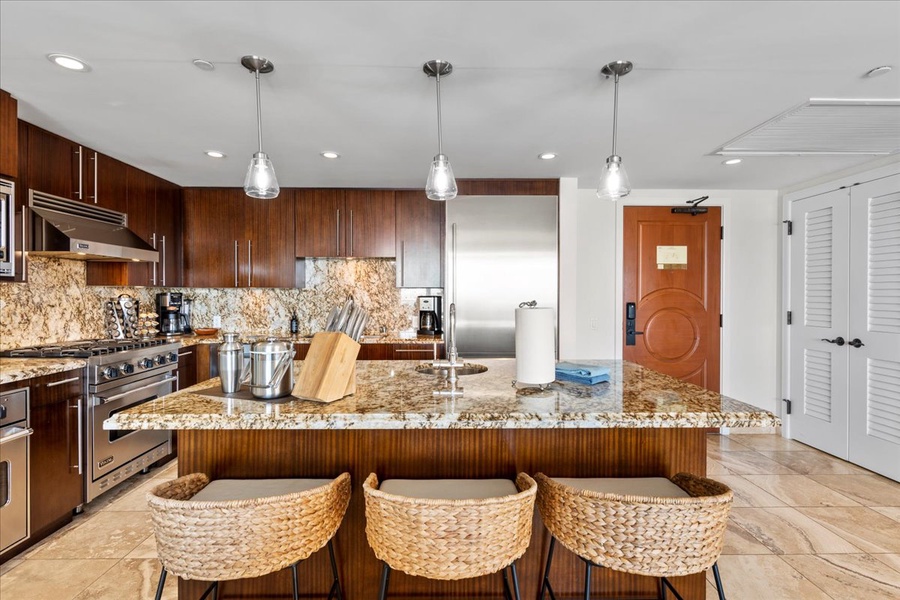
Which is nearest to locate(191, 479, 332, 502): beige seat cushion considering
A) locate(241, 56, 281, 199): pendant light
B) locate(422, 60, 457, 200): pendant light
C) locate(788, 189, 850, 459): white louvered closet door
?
locate(241, 56, 281, 199): pendant light

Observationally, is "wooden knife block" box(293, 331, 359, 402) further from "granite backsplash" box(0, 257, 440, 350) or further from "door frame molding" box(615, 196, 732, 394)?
"door frame molding" box(615, 196, 732, 394)

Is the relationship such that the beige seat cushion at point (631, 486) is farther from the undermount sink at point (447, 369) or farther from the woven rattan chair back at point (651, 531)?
the undermount sink at point (447, 369)

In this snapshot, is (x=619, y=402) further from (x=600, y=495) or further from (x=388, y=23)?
(x=388, y=23)

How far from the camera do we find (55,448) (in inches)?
95.4

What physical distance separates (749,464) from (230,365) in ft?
12.2

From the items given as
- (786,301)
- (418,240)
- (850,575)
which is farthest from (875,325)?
(418,240)

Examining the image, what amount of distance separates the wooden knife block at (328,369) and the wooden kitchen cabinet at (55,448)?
1.71 meters

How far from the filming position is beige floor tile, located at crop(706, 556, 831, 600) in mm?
1938

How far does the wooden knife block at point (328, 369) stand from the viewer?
1.50m

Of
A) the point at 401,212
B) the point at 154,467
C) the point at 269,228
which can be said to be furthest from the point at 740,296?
the point at 154,467

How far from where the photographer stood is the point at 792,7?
1529 mm

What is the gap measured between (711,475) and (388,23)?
3.42 metres

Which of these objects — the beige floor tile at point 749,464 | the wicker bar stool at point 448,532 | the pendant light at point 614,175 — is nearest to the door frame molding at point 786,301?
the beige floor tile at point 749,464

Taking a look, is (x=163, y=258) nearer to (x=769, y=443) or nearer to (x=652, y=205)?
(x=652, y=205)
